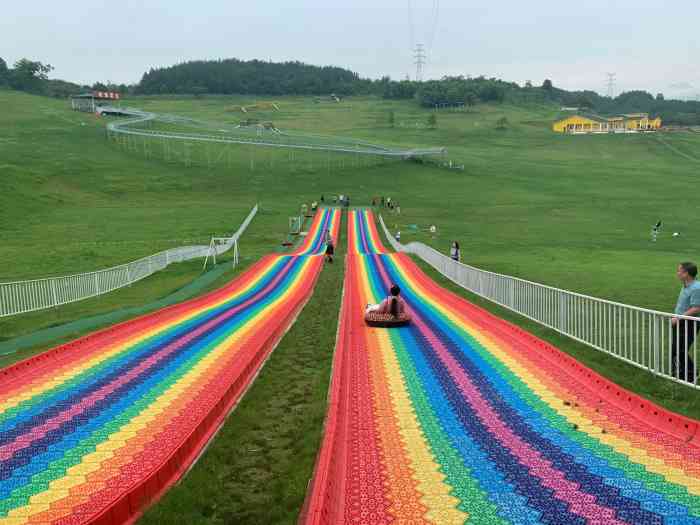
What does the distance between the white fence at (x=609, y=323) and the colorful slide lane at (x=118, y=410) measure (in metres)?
6.36

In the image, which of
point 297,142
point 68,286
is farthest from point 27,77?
point 68,286

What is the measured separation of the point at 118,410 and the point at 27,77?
709 ft

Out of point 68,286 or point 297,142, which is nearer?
point 68,286

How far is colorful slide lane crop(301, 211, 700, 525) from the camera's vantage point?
20.6 feet

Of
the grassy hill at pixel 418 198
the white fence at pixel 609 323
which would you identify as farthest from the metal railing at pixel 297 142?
the white fence at pixel 609 323

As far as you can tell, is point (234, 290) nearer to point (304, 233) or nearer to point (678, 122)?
point (304, 233)

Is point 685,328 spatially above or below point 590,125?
below

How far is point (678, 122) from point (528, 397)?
212 meters

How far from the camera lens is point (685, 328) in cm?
925

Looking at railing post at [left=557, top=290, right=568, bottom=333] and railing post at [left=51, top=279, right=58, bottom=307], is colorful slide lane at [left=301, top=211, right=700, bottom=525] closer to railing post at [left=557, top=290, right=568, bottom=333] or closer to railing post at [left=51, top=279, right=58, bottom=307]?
railing post at [left=557, top=290, right=568, bottom=333]

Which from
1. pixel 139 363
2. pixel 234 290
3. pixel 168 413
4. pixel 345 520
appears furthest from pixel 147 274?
pixel 345 520

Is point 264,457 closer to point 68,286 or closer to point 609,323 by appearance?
point 609,323

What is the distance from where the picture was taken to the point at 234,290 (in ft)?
87.4

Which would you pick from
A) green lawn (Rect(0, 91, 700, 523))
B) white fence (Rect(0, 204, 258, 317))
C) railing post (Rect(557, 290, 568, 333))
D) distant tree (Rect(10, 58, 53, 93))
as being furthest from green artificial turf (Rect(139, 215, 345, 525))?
distant tree (Rect(10, 58, 53, 93))
